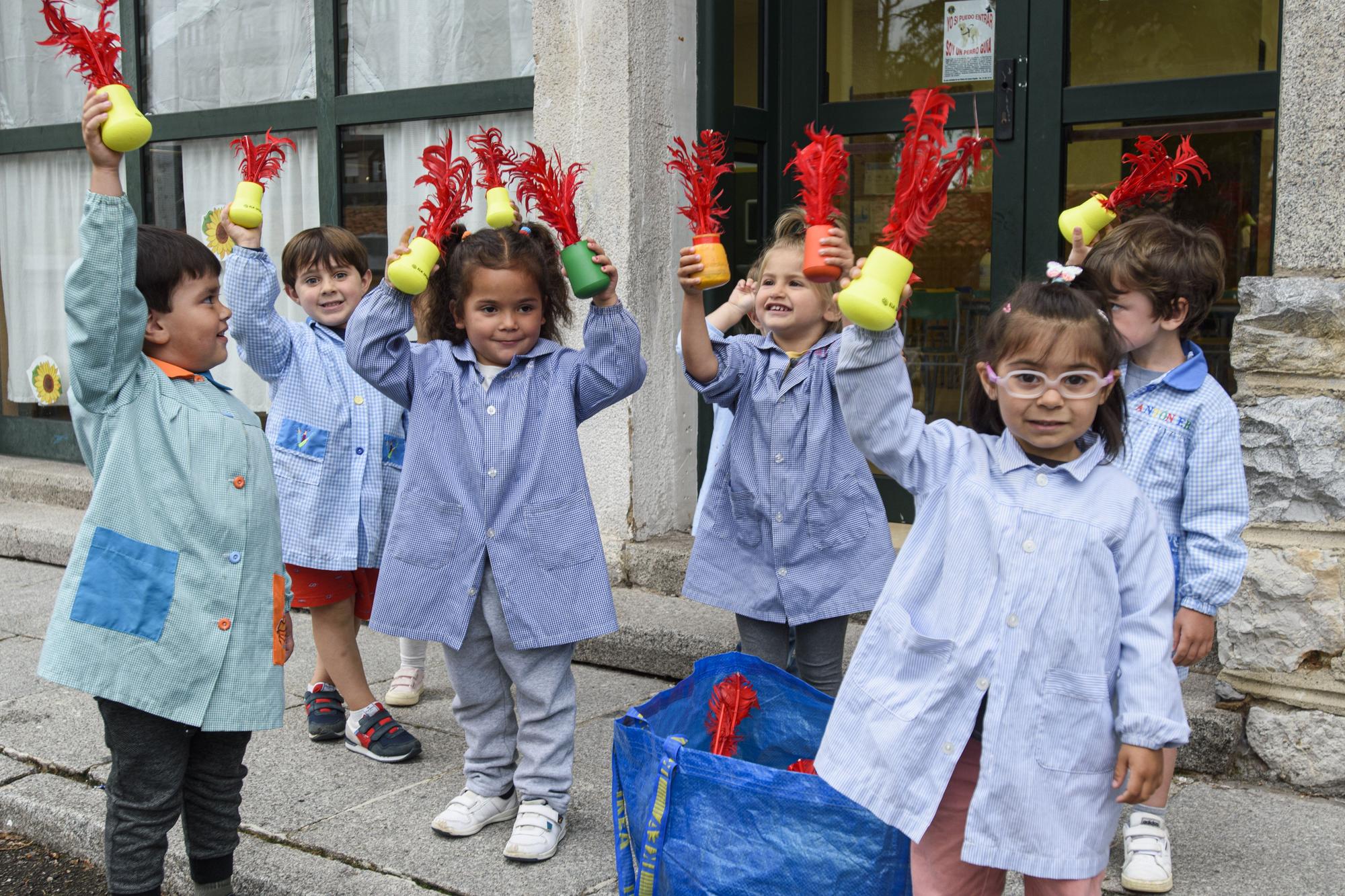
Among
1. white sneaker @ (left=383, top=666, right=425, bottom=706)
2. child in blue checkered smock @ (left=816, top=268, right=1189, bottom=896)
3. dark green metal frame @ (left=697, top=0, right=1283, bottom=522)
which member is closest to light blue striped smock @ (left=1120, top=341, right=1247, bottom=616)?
child in blue checkered smock @ (left=816, top=268, right=1189, bottom=896)

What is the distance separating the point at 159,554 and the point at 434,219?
0.98 m

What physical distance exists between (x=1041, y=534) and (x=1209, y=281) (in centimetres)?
102

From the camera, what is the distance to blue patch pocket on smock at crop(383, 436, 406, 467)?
3.94 m

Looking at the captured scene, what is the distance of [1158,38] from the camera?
484 cm

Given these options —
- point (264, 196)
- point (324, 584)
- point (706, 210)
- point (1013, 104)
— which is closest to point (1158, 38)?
point (1013, 104)

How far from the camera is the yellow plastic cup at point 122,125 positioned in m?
2.57

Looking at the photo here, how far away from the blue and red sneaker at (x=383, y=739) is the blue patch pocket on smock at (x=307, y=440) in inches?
30.8

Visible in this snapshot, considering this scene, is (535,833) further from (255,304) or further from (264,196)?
(264,196)

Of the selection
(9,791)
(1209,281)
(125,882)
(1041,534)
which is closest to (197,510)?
(125,882)

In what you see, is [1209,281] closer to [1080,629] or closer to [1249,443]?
[1249,443]

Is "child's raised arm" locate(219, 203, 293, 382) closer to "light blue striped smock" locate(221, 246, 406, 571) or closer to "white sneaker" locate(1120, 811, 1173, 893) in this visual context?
"light blue striped smock" locate(221, 246, 406, 571)

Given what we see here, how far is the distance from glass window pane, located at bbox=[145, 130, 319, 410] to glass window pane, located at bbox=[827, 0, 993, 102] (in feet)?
8.62

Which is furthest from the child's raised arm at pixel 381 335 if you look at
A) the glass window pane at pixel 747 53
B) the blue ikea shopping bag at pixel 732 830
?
the glass window pane at pixel 747 53

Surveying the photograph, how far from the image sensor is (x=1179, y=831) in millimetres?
3281
